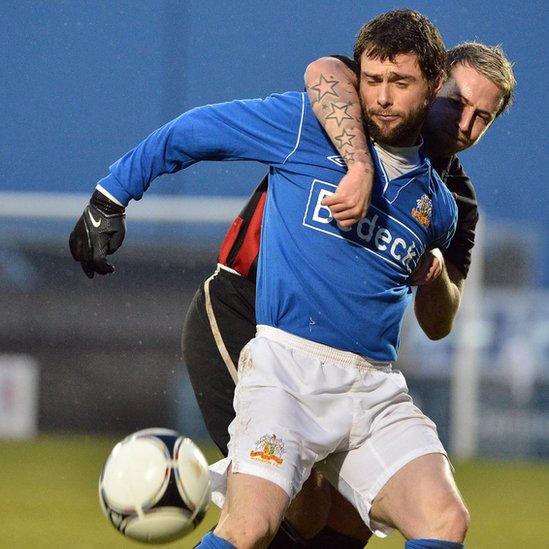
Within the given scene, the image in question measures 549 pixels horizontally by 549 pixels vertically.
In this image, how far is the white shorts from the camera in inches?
155

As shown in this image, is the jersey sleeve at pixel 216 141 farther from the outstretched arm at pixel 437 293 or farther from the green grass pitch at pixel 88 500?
the green grass pitch at pixel 88 500

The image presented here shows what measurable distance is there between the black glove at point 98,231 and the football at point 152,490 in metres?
0.61

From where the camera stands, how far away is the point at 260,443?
12.7 feet

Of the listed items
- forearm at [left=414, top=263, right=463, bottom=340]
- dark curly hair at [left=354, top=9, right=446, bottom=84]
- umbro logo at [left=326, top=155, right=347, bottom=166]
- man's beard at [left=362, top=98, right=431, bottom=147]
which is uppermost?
dark curly hair at [left=354, top=9, right=446, bottom=84]

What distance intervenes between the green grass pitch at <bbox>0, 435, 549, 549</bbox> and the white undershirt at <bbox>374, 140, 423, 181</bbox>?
3024mm

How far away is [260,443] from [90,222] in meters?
0.93

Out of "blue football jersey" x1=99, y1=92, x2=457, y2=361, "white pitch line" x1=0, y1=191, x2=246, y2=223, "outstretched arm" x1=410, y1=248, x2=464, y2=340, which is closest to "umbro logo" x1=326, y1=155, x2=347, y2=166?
"blue football jersey" x1=99, y1=92, x2=457, y2=361

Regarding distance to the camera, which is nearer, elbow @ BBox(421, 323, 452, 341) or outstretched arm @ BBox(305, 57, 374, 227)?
outstretched arm @ BBox(305, 57, 374, 227)

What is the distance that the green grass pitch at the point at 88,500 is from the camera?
7.17 m

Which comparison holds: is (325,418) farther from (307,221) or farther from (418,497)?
(307,221)

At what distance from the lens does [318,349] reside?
13.5 feet

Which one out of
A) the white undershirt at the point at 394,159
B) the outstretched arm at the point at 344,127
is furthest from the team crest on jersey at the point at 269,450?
the white undershirt at the point at 394,159

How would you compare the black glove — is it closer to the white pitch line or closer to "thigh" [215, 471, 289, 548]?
"thigh" [215, 471, 289, 548]

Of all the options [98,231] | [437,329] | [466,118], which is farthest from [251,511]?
[466,118]
